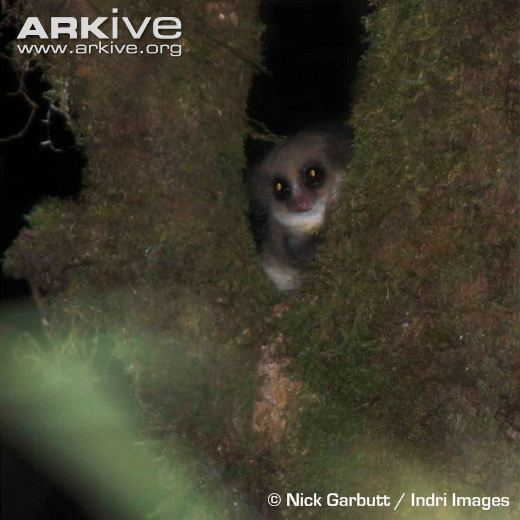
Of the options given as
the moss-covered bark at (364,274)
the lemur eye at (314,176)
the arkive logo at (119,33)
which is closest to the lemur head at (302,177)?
the lemur eye at (314,176)

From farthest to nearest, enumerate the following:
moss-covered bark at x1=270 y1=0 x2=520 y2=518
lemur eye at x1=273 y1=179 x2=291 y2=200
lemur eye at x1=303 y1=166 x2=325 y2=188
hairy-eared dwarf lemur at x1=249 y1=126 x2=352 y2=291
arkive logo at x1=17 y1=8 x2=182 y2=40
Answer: lemur eye at x1=273 y1=179 x2=291 y2=200 → lemur eye at x1=303 y1=166 x2=325 y2=188 → hairy-eared dwarf lemur at x1=249 y1=126 x2=352 y2=291 → arkive logo at x1=17 y1=8 x2=182 y2=40 → moss-covered bark at x1=270 y1=0 x2=520 y2=518

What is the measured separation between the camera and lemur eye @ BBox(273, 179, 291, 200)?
163 inches

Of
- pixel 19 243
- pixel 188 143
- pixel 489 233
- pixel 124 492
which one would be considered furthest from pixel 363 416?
pixel 19 243

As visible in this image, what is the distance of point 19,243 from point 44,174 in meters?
0.32

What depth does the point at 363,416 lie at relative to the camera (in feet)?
8.82

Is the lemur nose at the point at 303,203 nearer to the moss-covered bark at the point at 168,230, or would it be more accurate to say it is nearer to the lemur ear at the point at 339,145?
the lemur ear at the point at 339,145

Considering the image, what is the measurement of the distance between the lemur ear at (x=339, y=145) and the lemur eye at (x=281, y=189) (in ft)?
1.00

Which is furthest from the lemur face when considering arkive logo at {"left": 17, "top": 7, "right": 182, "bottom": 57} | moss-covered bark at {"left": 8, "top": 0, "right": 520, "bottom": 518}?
arkive logo at {"left": 17, "top": 7, "right": 182, "bottom": 57}

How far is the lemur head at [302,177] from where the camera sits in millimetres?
3922

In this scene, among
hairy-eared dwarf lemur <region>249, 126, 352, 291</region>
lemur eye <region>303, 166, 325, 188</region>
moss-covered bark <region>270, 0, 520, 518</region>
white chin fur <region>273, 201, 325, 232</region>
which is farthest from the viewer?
lemur eye <region>303, 166, 325, 188</region>

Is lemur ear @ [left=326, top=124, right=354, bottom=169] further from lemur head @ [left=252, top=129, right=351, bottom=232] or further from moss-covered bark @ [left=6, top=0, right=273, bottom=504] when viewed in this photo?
moss-covered bark @ [left=6, top=0, right=273, bottom=504]

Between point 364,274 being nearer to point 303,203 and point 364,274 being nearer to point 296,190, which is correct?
point 303,203

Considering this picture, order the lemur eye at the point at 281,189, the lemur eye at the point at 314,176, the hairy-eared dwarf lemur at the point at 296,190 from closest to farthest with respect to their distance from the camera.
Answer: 1. the hairy-eared dwarf lemur at the point at 296,190
2. the lemur eye at the point at 314,176
3. the lemur eye at the point at 281,189

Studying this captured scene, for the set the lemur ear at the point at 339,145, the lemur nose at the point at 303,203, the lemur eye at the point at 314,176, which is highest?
the lemur ear at the point at 339,145
